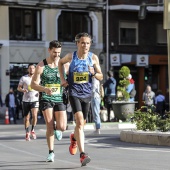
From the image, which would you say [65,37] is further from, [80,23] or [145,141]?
[145,141]

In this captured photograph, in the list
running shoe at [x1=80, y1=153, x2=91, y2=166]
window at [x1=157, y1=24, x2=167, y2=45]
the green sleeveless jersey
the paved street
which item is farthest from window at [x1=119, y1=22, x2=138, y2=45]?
running shoe at [x1=80, y1=153, x2=91, y2=166]

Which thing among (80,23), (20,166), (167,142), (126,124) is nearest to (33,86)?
(20,166)

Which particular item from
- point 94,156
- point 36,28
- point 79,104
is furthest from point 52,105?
point 36,28

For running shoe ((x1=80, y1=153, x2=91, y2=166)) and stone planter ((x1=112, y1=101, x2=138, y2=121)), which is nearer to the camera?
running shoe ((x1=80, y1=153, x2=91, y2=166))

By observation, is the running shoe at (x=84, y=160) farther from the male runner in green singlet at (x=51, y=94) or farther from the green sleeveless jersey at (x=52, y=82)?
the green sleeveless jersey at (x=52, y=82)

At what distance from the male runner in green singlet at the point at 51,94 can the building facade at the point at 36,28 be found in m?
30.3

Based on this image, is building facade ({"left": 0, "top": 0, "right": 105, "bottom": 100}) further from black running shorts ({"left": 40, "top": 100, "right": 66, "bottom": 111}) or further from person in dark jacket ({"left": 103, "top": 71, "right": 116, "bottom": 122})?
black running shorts ({"left": 40, "top": 100, "right": 66, "bottom": 111})

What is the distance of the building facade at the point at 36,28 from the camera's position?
41.8 metres

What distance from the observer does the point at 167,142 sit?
14430 millimetres

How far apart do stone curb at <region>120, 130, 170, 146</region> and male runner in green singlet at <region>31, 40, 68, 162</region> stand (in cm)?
348

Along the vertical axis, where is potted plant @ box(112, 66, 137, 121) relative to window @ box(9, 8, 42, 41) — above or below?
below

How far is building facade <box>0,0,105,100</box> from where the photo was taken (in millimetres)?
41844

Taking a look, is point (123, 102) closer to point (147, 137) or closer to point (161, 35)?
point (147, 137)

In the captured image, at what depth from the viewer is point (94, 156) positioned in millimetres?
12656
